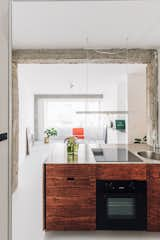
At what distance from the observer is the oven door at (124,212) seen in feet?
9.16

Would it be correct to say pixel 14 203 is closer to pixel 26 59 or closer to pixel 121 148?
pixel 121 148

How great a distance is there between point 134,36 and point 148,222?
7.33 feet

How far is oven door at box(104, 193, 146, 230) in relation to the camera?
2791 millimetres

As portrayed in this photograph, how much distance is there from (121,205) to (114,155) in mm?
726

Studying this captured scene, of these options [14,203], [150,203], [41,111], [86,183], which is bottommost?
[14,203]

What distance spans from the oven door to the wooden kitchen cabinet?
6.3 inches

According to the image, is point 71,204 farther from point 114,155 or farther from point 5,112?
point 5,112

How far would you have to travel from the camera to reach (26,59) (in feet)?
13.3

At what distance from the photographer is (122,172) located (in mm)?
2805

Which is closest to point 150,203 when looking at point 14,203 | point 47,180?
point 47,180

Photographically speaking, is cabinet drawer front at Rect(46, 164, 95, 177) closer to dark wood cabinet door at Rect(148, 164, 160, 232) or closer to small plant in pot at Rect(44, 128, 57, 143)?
dark wood cabinet door at Rect(148, 164, 160, 232)

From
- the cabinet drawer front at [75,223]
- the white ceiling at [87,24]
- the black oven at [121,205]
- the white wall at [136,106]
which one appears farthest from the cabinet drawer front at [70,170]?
the white wall at [136,106]

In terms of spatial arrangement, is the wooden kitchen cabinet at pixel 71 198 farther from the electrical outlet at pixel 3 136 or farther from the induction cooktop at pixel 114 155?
the electrical outlet at pixel 3 136

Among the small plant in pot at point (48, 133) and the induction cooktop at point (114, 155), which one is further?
the small plant in pot at point (48, 133)
